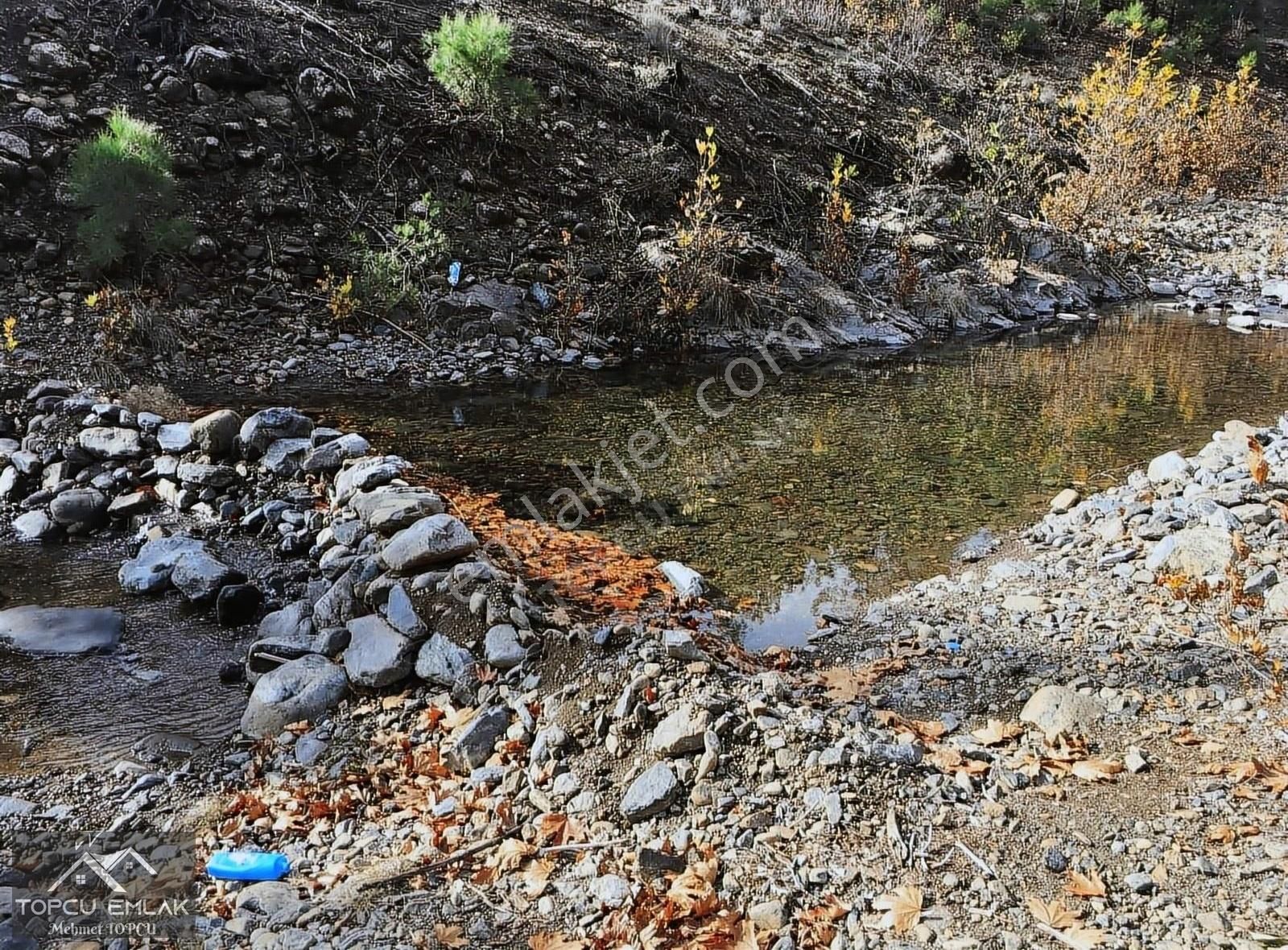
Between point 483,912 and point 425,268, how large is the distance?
7658mm

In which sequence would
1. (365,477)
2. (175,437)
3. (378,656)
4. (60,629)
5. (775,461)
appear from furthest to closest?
(775,461), (175,437), (365,477), (60,629), (378,656)

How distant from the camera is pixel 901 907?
1917mm

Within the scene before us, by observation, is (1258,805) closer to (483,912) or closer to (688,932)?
(688,932)

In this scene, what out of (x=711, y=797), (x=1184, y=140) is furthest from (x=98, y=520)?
(x=1184, y=140)

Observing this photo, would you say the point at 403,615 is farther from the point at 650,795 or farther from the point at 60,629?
the point at 60,629

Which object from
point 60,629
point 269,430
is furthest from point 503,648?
point 269,430

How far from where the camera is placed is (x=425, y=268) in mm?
8688

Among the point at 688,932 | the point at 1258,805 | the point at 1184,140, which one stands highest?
the point at 1184,140

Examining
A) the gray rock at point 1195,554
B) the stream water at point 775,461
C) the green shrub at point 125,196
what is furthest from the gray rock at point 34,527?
the gray rock at point 1195,554

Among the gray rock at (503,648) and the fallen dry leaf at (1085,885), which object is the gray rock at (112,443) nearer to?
the gray rock at (503,648)

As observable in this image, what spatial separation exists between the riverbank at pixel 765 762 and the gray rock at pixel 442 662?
1 centimetres

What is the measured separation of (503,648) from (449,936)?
1142mm

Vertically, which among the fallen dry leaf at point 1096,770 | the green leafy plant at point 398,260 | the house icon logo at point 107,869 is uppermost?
the green leafy plant at point 398,260

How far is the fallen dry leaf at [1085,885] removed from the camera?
75.0 inches
